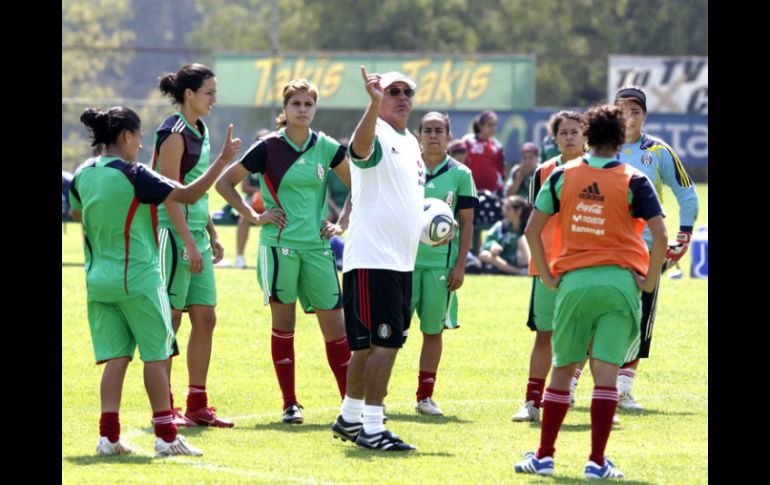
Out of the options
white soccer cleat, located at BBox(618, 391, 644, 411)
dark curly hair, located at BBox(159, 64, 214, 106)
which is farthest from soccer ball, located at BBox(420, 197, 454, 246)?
white soccer cleat, located at BBox(618, 391, 644, 411)

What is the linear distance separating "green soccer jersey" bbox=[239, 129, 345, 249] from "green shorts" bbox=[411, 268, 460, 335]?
94cm

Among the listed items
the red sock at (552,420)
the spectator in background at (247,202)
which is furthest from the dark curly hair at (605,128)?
the spectator in background at (247,202)

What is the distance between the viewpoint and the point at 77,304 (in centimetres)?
1723

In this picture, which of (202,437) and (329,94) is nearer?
(202,437)

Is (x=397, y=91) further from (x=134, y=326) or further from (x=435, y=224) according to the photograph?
(x=134, y=326)

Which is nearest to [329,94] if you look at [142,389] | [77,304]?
[77,304]

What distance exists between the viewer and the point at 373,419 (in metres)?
8.90

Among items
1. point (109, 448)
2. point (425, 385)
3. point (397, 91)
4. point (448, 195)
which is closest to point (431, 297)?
point (425, 385)

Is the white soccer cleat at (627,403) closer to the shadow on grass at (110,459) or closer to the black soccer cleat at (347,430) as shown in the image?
the black soccer cleat at (347,430)

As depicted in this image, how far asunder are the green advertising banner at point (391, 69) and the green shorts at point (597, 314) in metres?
32.2

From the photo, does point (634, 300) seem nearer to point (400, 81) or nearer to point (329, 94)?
point (400, 81)

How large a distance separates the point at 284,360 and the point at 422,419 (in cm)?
109
